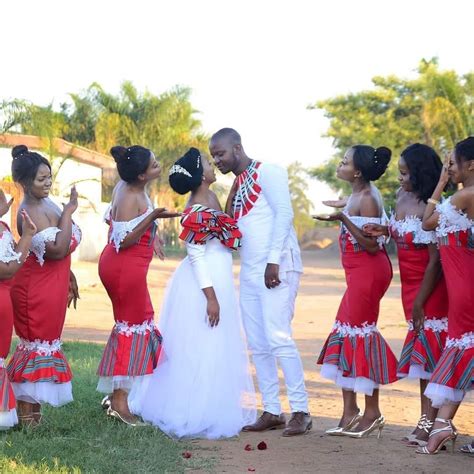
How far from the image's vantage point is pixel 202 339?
21.2ft

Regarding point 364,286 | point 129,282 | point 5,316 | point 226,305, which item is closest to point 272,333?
point 226,305

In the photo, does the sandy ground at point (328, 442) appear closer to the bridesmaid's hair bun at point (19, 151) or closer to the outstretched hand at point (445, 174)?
the outstretched hand at point (445, 174)

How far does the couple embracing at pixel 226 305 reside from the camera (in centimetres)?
638

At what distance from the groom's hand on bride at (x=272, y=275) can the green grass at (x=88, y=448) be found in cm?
120

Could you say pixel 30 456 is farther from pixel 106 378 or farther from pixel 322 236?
pixel 322 236

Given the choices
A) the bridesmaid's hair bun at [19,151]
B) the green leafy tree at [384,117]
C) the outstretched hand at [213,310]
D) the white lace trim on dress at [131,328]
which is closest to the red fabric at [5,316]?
the bridesmaid's hair bun at [19,151]

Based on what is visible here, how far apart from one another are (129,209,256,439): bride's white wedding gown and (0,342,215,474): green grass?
24cm

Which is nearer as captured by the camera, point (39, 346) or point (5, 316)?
point (5, 316)

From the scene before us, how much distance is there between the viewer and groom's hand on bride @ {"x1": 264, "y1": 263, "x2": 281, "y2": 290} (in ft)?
20.7

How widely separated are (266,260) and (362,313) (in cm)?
76

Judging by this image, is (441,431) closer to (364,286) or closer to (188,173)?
(364,286)

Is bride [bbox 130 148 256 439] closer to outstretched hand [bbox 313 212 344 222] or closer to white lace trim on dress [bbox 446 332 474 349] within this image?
outstretched hand [bbox 313 212 344 222]

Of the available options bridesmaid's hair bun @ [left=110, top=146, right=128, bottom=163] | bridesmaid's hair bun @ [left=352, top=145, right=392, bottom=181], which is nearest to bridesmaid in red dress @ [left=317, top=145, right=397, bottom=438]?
bridesmaid's hair bun @ [left=352, top=145, right=392, bottom=181]

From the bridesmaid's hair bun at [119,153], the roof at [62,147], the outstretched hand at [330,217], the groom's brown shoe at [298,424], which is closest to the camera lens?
the outstretched hand at [330,217]
